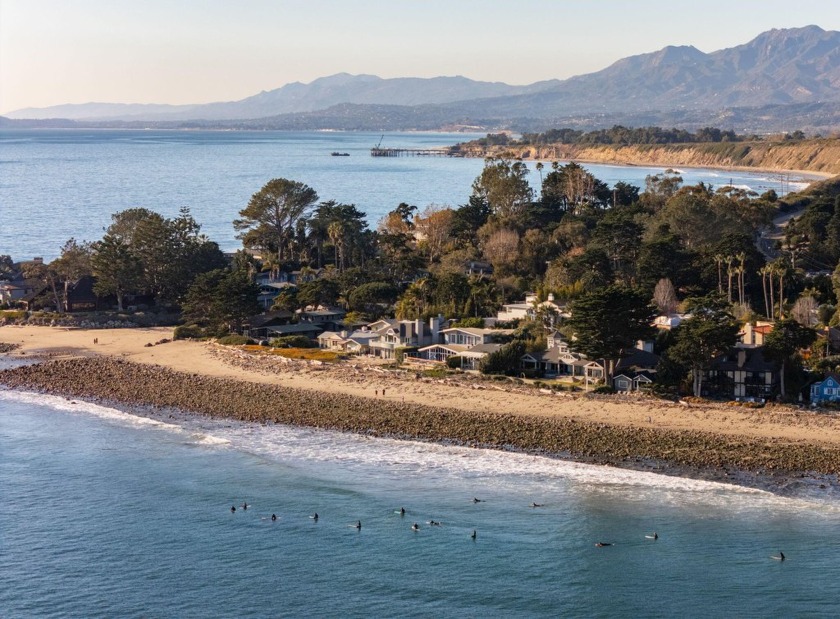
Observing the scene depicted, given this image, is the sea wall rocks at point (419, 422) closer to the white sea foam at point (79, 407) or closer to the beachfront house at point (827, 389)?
the white sea foam at point (79, 407)

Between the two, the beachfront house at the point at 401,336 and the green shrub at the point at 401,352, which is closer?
the green shrub at the point at 401,352

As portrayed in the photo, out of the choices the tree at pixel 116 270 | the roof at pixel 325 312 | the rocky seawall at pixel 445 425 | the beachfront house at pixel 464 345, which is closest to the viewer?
the rocky seawall at pixel 445 425

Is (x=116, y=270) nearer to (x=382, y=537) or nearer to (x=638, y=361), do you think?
(x=638, y=361)

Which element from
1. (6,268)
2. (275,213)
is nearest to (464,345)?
(275,213)

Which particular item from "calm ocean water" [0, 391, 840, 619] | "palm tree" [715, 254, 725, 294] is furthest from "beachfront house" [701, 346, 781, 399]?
"palm tree" [715, 254, 725, 294]

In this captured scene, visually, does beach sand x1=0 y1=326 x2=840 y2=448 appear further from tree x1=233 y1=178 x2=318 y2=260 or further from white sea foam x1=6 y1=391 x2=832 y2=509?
tree x1=233 y1=178 x2=318 y2=260

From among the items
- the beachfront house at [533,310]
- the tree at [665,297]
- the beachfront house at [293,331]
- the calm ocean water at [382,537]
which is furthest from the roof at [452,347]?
the calm ocean water at [382,537]
